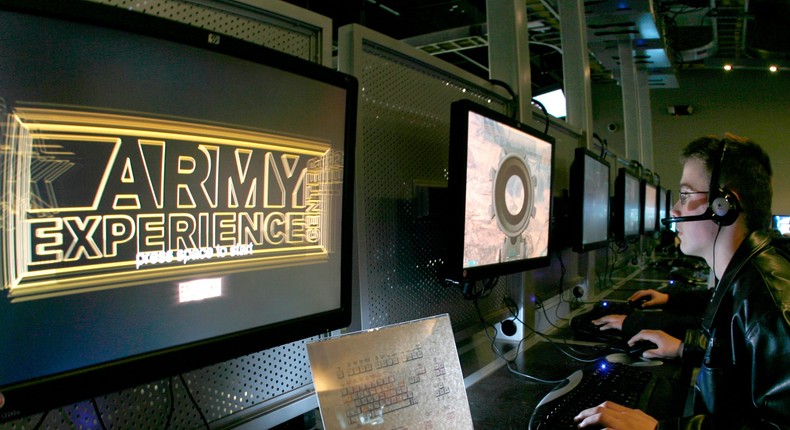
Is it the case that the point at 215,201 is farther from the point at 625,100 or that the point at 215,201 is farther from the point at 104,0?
the point at 625,100

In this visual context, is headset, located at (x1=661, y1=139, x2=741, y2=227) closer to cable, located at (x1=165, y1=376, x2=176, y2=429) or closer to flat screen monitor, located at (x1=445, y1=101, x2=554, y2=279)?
flat screen monitor, located at (x1=445, y1=101, x2=554, y2=279)

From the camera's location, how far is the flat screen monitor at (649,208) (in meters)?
3.43

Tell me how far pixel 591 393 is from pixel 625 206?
6.39ft

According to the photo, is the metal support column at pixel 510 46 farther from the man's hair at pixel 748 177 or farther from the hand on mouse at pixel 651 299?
the hand on mouse at pixel 651 299

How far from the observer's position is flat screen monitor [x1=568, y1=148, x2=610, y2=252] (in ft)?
6.74

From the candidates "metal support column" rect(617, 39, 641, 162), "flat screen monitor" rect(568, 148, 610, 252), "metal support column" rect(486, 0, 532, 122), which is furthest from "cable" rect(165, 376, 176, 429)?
"metal support column" rect(617, 39, 641, 162)

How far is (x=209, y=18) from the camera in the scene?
32.6 inches

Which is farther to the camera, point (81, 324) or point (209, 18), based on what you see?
point (209, 18)

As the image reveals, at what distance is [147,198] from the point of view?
0.60 m

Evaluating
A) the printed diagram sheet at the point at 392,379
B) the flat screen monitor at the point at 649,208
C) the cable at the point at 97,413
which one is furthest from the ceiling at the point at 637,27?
the cable at the point at 97,413

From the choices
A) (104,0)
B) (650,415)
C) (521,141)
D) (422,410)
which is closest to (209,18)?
(104,0)

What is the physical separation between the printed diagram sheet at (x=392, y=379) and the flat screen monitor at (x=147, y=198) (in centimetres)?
7

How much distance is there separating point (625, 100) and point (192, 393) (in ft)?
17.0

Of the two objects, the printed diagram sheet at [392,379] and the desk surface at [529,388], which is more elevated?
the printed diagram sheet at [392,379]
